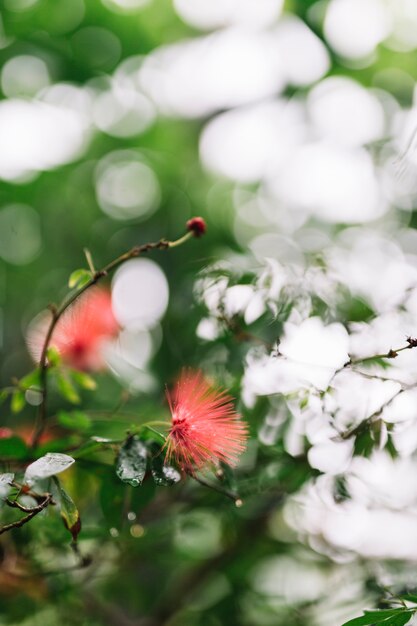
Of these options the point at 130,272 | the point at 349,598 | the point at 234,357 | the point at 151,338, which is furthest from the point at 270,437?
the point at 130,272

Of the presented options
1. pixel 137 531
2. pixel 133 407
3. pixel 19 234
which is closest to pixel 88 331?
pixel 133 407

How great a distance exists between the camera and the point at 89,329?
1226mm

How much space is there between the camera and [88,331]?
123 centimetres

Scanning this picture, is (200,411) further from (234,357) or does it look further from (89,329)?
(89,329)

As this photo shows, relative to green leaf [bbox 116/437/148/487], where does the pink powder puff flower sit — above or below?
below

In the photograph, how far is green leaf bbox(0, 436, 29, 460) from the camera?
800mm

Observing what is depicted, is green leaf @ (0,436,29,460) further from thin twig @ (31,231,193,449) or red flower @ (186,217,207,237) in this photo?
red flower @ (186,217,207,237)

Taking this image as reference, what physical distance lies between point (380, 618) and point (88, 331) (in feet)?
2.43

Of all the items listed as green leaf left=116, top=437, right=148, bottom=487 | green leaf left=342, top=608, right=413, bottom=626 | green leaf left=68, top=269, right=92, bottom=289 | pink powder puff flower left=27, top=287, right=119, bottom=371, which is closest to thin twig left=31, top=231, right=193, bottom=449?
green leaf left=68, top=269, right=92, bottom=289

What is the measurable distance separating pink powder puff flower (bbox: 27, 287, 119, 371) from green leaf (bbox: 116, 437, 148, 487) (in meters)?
0.35

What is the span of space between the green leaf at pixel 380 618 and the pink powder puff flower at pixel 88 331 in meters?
0.59

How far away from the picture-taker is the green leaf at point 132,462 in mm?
667

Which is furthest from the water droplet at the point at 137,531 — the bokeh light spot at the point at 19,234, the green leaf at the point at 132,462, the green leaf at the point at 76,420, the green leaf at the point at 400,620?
the bokeh light spot at the point at 19,234

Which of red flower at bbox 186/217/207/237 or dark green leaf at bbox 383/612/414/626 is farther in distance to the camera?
red flower at bbox 186/217/207/237
